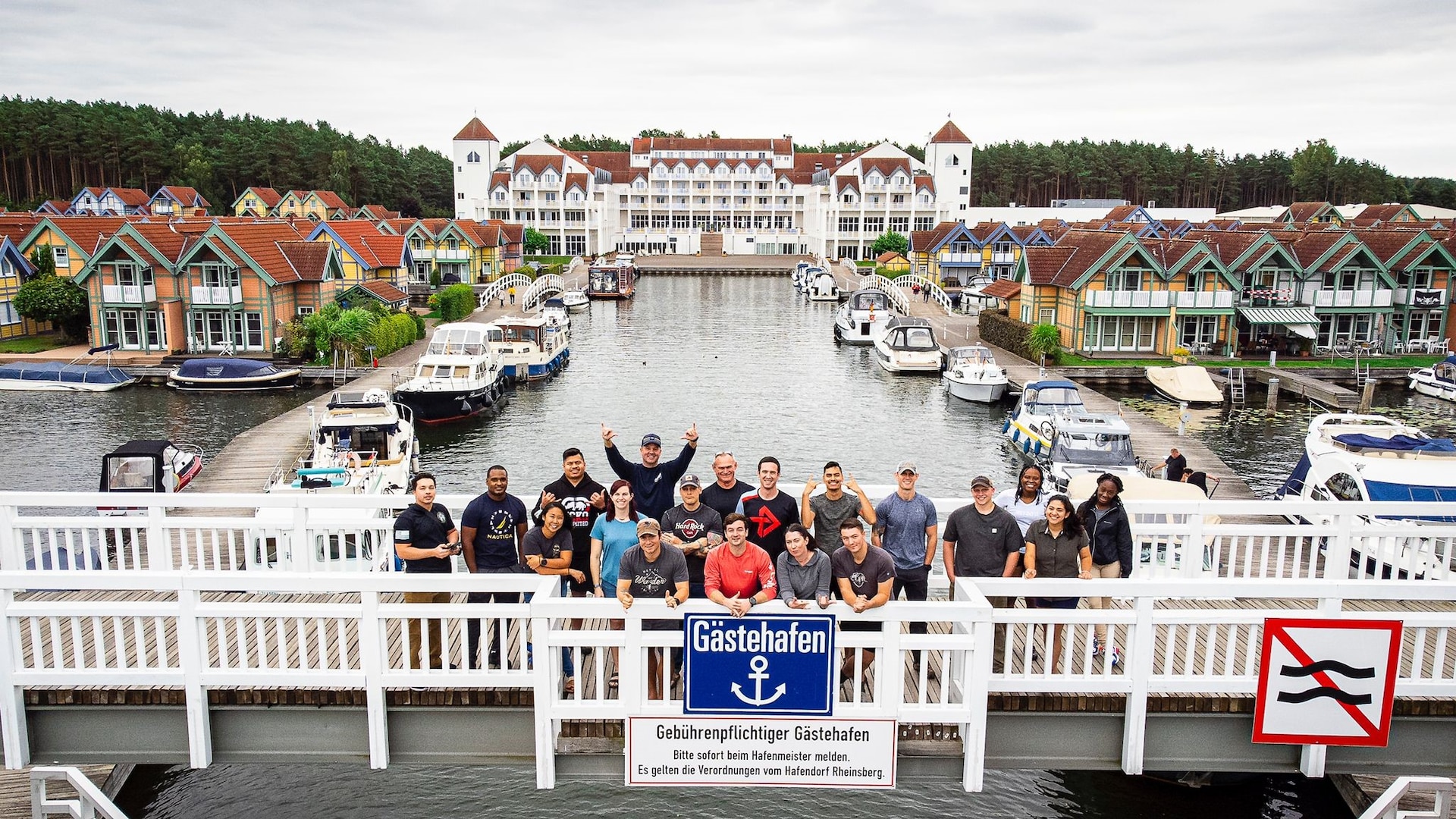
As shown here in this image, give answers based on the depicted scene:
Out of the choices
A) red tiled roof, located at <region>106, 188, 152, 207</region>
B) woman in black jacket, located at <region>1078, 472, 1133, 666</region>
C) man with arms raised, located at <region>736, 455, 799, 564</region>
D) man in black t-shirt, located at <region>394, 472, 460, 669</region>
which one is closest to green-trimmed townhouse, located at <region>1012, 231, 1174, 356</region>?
woman in black jacket, located at <region>1078, 472, 1133, 666</region>

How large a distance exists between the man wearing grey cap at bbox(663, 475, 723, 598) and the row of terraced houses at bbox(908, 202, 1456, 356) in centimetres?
4288

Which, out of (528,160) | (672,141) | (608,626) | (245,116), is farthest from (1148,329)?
(245,116)

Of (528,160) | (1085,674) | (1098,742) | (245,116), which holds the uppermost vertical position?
(245,116)

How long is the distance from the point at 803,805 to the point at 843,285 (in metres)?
77.9

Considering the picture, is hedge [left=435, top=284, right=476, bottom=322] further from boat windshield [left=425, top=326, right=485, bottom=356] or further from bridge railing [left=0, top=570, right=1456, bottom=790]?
bridge railing [left=0, top=570, right=1456, bottom=790]

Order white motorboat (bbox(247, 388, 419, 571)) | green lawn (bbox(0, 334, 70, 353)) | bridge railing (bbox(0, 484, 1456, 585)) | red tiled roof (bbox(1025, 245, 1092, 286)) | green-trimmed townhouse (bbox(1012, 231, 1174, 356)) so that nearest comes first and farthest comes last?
bridge railing (bbox(0, 484, 1456, 585)) → white motorboat (bbox(247, 388, 419, 571)) → green lawn (bbox(0, 334, 70, 353)) → green-trimmed townhouse (bbox(1012, 231, 1174, 356)) → red tiled roof (bbox(1025, 245, 1092, 286))

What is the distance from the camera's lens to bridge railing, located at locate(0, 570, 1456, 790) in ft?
25.6

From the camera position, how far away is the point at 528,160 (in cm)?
11400

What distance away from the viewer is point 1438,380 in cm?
4238

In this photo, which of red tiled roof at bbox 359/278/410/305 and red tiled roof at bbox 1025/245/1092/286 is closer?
red tiled roof at bbox 1025/245/1092/286

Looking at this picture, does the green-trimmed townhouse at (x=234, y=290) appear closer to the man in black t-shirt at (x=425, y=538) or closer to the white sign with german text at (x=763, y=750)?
the man in black t-shirt at (x=425, y=538)

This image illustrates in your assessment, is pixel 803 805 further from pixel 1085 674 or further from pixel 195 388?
pixel 195 388

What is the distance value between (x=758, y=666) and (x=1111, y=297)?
44.9m

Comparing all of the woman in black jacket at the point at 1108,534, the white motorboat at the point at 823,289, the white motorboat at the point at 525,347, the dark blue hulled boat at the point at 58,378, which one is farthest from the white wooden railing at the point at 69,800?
the white motorboat at the point at 823,289
